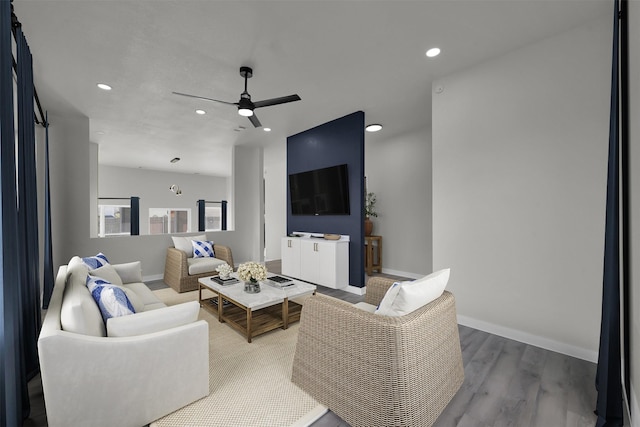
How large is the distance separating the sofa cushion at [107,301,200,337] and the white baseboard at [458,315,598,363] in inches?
110

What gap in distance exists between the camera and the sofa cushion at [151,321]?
5.35 feet

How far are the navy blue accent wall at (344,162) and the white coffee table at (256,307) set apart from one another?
145 centimetres

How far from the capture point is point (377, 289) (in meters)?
2.48

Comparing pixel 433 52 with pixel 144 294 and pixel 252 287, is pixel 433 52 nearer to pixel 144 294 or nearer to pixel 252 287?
pixel 252 287

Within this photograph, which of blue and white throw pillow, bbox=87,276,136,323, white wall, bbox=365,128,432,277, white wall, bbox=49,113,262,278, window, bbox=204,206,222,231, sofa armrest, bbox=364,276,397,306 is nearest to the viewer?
blue and white throw pillow, bbox=87,276,136,323

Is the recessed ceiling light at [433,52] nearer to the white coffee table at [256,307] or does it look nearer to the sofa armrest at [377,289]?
the sofa armrest at [377,289]

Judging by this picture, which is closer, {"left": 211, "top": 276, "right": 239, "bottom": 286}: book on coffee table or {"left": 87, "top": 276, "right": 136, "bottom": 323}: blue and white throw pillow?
{"left": 87, "top": 276, "right": 136, "bottom": 323}: blue and white throw pillow

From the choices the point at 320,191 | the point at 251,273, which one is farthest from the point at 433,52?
the point at 251,273

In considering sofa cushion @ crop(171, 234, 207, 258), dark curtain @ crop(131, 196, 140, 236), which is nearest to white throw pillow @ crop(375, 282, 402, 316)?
sofa cushion @ crop(171, 234, 207, 258)

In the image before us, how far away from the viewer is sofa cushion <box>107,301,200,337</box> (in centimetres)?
163

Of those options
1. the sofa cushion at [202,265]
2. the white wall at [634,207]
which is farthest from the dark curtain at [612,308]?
the sofa cushion at [202,265]

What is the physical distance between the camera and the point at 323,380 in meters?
1.78

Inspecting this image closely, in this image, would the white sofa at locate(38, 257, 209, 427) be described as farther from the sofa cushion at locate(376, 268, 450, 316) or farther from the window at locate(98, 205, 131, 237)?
the window at locate(98, 205, 131, 237)

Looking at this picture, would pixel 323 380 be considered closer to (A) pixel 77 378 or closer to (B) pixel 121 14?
(A) pixel 77 378
